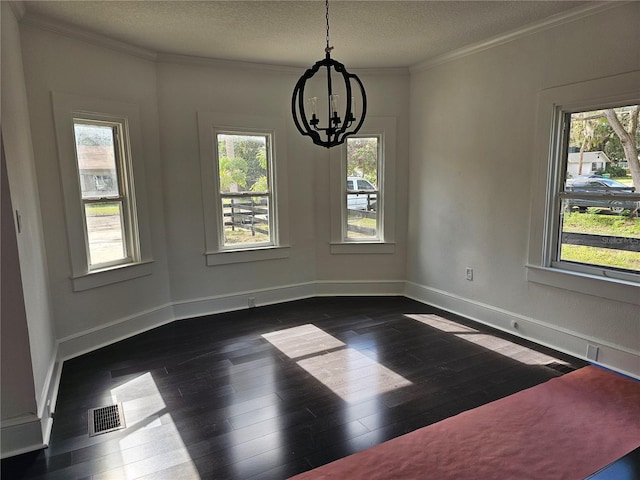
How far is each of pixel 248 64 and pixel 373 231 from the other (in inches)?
96.4

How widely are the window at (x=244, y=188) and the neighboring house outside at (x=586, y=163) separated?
3.04 metres

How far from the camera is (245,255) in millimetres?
4730

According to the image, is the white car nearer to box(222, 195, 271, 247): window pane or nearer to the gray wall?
the gray wall

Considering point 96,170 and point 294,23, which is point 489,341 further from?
point 96,170

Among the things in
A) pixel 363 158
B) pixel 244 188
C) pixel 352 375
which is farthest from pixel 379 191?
pixel 352 375

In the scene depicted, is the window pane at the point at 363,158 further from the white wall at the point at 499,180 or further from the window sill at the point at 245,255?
the window sill at the point at 245,255

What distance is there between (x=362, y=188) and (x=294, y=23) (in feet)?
7.25

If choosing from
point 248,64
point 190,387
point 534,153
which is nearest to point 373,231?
point 534,153

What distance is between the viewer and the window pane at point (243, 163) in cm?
455

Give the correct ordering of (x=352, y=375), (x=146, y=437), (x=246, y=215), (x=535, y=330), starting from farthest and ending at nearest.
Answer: (x=246, y=215)
(x=535, y=330)
(x=352, y=375)
(x=146, y=437)

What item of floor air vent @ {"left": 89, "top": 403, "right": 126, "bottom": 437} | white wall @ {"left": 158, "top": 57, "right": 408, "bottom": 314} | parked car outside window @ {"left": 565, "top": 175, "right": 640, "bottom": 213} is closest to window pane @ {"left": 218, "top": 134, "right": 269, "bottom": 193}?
white wall @ {"left": 158, "top": 57, "right": 408, "bottom": 314}

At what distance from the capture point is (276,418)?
8.52 feet

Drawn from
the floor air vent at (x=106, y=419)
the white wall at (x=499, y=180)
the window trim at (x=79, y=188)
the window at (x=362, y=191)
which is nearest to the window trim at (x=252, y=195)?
the window trim at (x=79, y=188)

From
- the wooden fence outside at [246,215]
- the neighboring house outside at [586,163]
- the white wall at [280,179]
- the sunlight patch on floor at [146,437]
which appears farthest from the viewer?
the wooden fence outside at [246,215]
